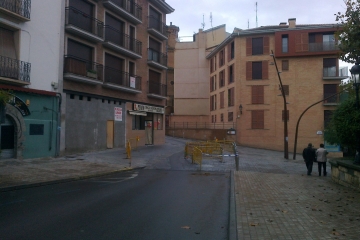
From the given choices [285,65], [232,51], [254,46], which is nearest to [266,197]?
[285,65]

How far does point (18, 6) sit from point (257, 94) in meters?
29.4

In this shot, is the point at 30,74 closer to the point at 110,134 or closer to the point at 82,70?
the point at 82,70

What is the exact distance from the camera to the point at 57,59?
20734 millimetres

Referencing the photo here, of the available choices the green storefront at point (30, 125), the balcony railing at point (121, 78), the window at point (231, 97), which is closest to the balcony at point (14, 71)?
the green storefront at point (30, 125)

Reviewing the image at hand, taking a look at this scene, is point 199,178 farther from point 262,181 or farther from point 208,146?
point 208,146

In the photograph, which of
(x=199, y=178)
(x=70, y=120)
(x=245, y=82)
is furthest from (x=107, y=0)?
(x=245, y=82)

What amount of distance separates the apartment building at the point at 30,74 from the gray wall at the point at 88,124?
135cm

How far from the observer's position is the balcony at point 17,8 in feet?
55.2

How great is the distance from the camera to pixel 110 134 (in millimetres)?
26453

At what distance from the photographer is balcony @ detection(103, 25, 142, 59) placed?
25980mm

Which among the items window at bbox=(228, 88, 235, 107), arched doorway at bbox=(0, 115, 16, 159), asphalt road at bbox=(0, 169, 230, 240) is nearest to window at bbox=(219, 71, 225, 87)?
window at bbox=(228, 88, 235, 107)

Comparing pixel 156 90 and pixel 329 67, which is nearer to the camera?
pixel 156 90

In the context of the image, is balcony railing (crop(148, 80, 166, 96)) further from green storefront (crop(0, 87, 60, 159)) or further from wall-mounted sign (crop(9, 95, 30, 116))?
wall-mounted sign (crop(9, 95, 30, 116))

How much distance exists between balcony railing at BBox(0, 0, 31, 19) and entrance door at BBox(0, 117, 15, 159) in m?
5.27
